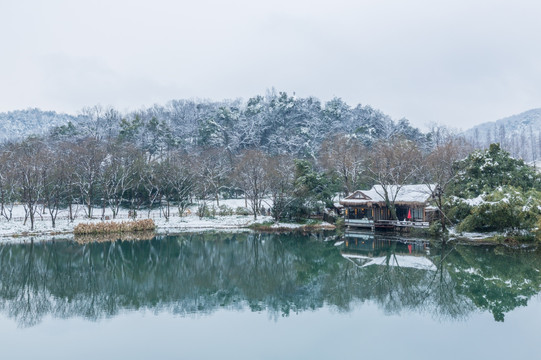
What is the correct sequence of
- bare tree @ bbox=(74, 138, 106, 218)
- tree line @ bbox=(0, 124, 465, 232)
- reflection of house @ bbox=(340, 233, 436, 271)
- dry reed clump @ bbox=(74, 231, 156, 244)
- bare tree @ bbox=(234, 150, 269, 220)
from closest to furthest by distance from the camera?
1. reflection of house @ bbox=(340, 233, 436, 271)
2. dry reed clump @ bbox=(74, 231, 156, 244)
3. tree line @ bbox=(0, 124, 465, 232)
4. bare tree @ bbox=(74, 138, 106, 218)
5. bare tree @ bbox=(234, 150, 269, 220)

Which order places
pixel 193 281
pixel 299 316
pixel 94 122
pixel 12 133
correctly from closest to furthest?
pixel 299 316 < pixel 193 281 < pixel 94 122 < pixel 12 133

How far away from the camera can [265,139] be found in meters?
66.1

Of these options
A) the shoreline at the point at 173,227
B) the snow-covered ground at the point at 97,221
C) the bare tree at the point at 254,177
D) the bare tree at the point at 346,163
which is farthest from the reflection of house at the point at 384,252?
the bare tree at the point at 254,177

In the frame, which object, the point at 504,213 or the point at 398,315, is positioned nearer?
the point at 398,315

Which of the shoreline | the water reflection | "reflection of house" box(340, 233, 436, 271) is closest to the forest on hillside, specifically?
the shoreline

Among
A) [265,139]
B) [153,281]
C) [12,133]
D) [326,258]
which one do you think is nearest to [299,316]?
[153,281]

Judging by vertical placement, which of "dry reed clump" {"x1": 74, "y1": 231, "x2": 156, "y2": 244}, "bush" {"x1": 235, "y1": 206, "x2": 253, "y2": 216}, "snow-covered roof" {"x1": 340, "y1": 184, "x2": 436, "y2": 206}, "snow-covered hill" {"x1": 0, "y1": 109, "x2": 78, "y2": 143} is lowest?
"dry reed clump" {"x1": 74, "y1": 231, "x2": 156, "y2": 244}

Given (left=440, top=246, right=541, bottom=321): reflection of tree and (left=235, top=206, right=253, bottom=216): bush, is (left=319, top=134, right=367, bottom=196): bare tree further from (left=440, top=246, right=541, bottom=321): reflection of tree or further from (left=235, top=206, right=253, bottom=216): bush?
(left=440, top=246, right=541, bottom=321): reflection of tree

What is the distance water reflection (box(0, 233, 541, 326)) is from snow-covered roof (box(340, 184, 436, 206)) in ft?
18.6

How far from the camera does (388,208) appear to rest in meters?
35.1

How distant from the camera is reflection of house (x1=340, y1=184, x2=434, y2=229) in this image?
3269 centimetres

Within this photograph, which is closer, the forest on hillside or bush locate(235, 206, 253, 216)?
the forest on hillside

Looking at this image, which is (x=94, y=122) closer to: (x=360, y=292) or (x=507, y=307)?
(x=360, y=292)

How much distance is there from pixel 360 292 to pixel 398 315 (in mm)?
2845
